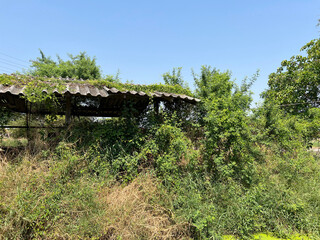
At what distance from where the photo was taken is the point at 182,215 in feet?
10.5

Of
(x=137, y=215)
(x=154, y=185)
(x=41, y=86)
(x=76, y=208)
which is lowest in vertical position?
(x=137, y=215)

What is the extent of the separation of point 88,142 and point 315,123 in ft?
33.8

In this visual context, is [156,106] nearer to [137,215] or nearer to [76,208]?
[137,215]

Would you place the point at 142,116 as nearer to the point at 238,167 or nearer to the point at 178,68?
the point at 238,167

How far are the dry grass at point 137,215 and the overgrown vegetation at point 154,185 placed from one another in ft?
0.07

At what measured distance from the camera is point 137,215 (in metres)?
3.17

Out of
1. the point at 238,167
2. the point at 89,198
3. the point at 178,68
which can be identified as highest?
the point at 178,68

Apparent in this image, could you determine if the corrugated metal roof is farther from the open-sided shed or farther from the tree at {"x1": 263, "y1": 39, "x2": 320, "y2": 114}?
the tree at {"x1": 263, "y1": 39, "x2": 320, "y2": 114}

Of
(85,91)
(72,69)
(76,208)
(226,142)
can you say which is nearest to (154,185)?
(76,208)

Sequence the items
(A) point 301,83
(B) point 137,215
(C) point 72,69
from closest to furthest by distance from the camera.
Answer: (B) point 137,215 < (A) point 301,83 < (C) point 72,69

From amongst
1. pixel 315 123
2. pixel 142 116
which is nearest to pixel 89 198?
pixel 142 116

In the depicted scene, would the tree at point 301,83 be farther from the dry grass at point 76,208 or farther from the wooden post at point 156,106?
the dry grass at point 76,208

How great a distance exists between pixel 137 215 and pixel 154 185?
92 centimetres

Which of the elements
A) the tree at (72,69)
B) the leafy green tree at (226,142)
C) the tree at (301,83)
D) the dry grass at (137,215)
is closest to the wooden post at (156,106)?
the leafy green tree at (226,142)
